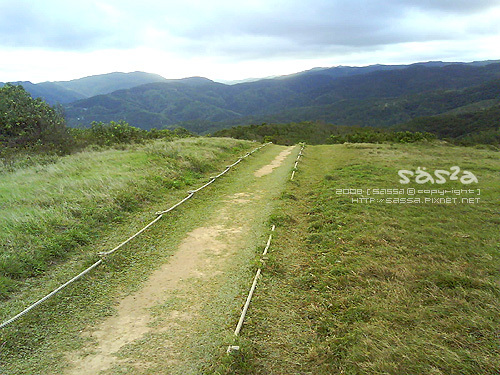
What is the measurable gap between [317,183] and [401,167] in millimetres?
5656

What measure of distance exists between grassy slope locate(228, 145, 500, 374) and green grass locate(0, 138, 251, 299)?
14.6 feet

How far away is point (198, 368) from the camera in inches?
138

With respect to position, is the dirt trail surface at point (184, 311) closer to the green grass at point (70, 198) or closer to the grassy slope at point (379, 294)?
the grassy slope at point (379, 294)

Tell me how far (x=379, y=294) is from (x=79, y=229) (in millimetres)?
6737

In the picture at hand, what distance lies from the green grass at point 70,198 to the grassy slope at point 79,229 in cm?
3

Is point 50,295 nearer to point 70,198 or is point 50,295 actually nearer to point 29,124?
point 70,198

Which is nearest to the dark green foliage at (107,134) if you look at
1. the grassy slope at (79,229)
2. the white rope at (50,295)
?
the grassy slope at (79,229)

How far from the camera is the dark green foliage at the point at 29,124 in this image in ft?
52.2

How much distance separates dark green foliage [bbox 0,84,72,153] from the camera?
1592cm

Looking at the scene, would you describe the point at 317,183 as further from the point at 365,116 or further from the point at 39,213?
the point at 365,116

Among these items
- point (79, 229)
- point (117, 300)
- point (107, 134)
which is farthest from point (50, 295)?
point (107, 134)

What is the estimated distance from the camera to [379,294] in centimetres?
464

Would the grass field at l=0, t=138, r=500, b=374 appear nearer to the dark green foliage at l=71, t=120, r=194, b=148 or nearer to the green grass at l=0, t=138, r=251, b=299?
the green grass at l=0, t=138, r=251, b=299

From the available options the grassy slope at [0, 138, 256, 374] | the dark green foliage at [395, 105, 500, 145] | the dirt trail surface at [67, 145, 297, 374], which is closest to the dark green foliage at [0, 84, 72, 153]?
the grassy slope at [0, 138, 256, 374]
